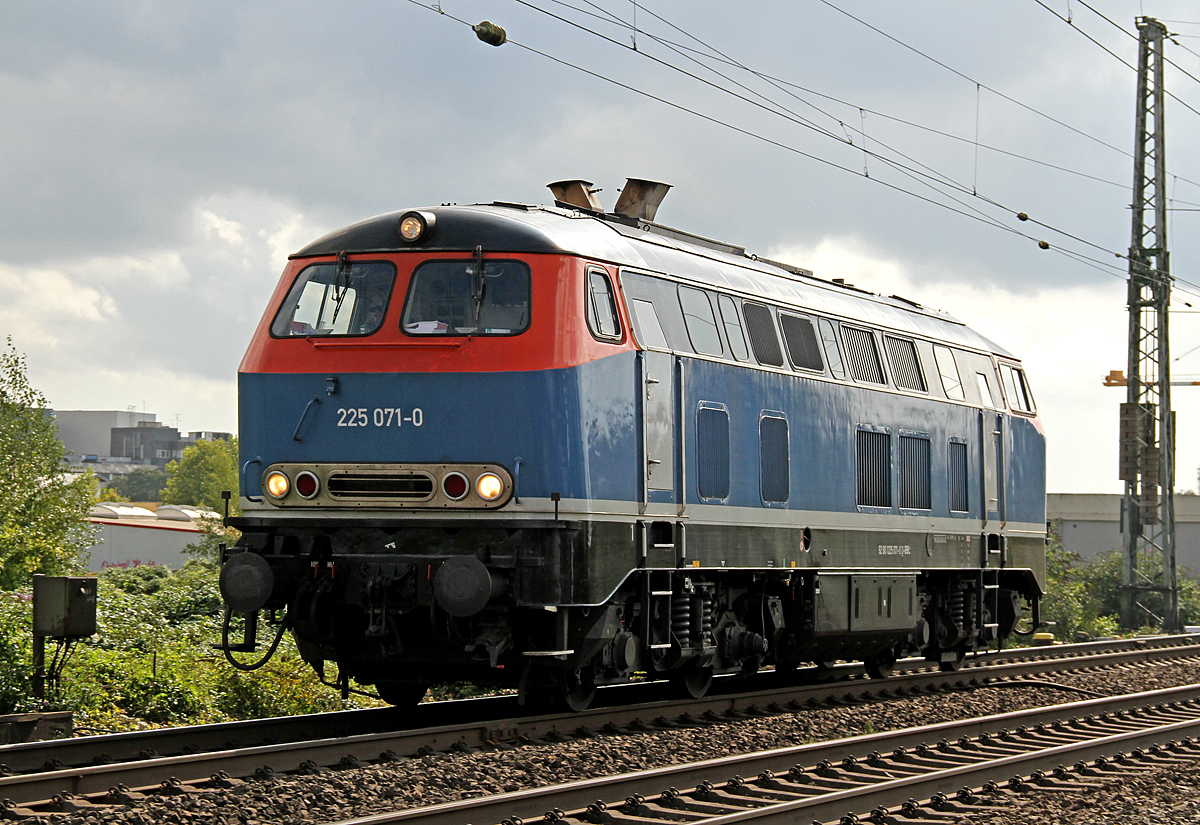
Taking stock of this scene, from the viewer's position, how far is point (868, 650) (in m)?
16.3

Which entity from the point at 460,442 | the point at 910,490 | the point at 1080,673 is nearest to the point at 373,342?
the point at 460,442

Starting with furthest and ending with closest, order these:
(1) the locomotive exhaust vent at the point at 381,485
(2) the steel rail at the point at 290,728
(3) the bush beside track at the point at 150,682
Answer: (3) the bush beside track at the point at 150,682, (1) the locomotive exhaust vent at the point at 381,485, (2) the steel rail at the point at 290,728

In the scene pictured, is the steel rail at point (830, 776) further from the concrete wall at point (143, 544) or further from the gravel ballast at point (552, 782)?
the concrete wall at point (143, 544)

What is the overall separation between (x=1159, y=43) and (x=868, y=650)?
21642 mm

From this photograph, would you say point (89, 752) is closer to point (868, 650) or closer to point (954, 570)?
point (868, 650)

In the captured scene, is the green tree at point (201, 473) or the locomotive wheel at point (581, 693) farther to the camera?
the green tree at point (201, 473)

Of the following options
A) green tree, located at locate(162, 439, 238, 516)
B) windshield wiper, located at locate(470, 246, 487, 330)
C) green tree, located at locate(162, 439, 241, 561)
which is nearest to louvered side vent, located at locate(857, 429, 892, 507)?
windshield wiper, located at locate(470, 246, 487, 330)

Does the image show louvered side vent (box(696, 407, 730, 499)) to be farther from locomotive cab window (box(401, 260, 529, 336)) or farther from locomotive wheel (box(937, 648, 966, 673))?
locomotive wheel (box(937, 648, 966, 673))

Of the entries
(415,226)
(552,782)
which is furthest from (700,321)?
(552,782)

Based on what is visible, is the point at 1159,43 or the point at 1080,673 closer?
the point at 1080,673

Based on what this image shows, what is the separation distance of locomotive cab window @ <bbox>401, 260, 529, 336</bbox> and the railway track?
3064 mm

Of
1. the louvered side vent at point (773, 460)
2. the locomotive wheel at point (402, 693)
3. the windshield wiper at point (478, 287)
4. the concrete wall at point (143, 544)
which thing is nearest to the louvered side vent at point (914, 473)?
the louvered side vent at point (773, 460)

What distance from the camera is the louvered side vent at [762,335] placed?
44.9 feet

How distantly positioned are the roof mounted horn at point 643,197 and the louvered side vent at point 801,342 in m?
1.81
